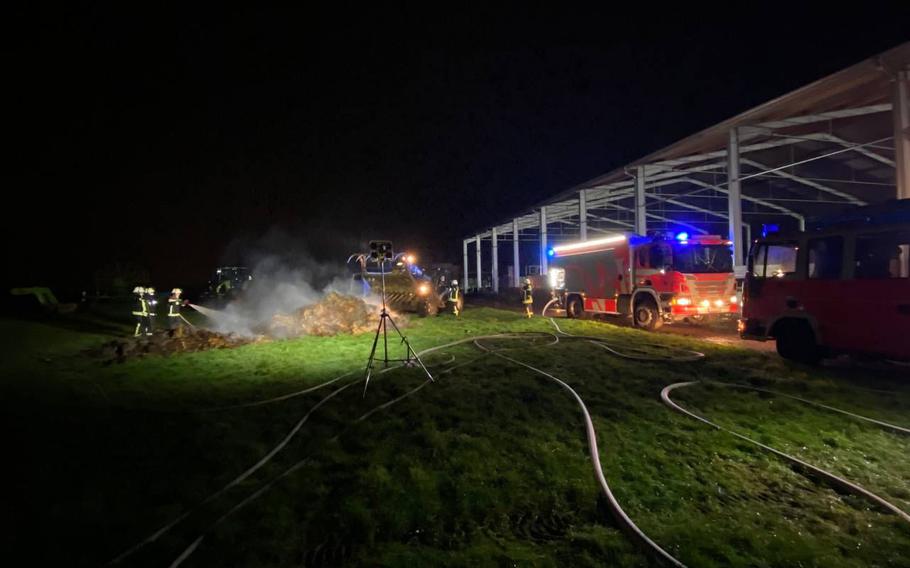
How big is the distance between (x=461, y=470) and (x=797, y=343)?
7.28m

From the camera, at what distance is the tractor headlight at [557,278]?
1836cm

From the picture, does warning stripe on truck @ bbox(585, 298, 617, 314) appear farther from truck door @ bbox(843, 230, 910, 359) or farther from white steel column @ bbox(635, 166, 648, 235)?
truck door @ bbox(843, 230, 910, 359)

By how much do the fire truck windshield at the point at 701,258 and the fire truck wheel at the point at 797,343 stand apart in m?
4.14

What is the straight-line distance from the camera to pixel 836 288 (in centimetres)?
777

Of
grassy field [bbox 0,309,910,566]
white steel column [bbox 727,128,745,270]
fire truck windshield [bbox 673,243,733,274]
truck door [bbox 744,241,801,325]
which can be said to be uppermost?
white steel column [bbox 727,128,745,270]

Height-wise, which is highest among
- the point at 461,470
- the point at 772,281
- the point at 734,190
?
the point at 734,190

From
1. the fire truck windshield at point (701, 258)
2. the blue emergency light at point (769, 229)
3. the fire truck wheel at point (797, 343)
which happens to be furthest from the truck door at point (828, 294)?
the fire truck windshield at point (701, 258)

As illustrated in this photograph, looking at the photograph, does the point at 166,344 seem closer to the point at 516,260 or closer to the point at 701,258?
the point at 701,258

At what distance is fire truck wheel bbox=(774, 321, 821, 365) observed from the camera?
8.45 meters

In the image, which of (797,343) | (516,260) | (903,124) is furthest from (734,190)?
(516,260)

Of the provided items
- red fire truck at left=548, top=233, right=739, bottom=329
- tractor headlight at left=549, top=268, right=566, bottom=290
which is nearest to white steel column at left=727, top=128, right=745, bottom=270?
red fire truck at left=548, top=233, right=739, bottom=329

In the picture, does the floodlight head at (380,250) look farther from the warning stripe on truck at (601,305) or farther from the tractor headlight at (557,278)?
the tractor headlight at (557,278)

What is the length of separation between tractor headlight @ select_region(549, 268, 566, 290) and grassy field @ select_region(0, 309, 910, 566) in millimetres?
10130

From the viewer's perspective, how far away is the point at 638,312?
46.5ft
